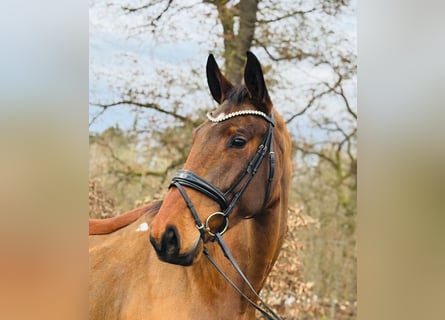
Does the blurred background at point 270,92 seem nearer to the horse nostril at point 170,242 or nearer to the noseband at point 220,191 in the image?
the noseband at point 220,191

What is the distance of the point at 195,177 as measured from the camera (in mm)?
1427

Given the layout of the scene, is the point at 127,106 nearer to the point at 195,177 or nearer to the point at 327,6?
the point at 195,177

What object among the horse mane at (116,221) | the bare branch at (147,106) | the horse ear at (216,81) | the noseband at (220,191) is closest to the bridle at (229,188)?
the noseband at (220,191)

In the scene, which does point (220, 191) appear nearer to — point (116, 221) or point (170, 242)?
point (170, 242)

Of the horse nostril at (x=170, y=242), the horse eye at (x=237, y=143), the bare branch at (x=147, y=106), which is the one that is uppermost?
the horse eye at (x=237, y=143)

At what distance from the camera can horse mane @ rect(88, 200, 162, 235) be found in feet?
5.97

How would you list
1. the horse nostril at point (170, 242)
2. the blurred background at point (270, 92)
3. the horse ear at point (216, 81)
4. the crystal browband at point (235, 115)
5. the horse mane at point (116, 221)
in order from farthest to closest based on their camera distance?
the blurred background at point (270, 92)
the horse mane at point (116, 221)
the horse ear at point (216, 81)
the crystal browband at point (235, 115)
the horse nostril at point (170, 242)

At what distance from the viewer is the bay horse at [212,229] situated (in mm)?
1424

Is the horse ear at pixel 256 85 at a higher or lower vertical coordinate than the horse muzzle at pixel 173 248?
higher

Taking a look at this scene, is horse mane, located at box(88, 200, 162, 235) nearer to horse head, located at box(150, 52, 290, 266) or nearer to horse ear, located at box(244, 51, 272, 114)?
horse head, located at box(150, 52, 290, 266)

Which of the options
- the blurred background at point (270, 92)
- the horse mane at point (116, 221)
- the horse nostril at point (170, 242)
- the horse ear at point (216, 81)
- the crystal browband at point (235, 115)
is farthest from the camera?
the blurred background at point (270, 92)

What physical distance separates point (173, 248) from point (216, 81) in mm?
618
